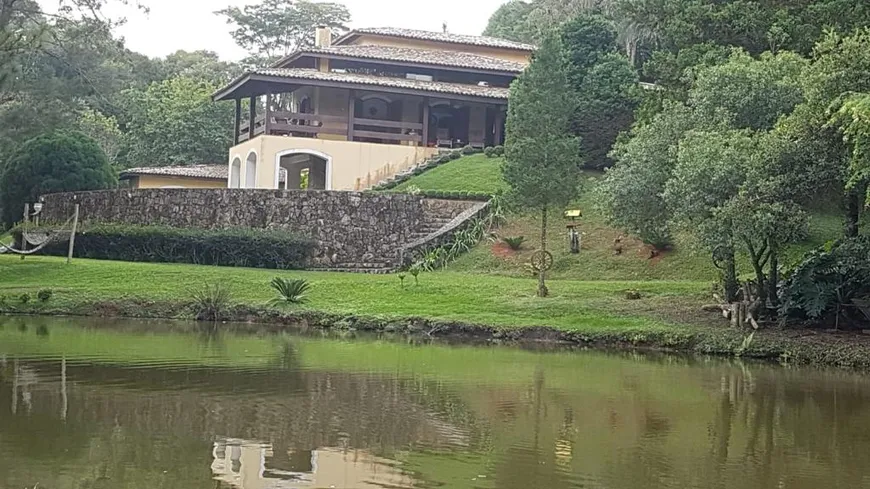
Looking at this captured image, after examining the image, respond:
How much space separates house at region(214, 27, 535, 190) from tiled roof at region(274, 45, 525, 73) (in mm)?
53

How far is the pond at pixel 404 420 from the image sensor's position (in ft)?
28.1

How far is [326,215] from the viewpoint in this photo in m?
33.6

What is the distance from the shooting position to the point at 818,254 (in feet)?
72.9

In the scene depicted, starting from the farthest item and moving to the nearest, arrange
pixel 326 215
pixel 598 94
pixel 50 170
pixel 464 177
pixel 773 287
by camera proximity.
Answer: pixel 50 170 → pixel 598 94 → pixel 464 177 → pixel 326 215 → pixel 773 287

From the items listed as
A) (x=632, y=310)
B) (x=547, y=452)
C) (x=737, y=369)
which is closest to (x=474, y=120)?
(x=632, y=310)

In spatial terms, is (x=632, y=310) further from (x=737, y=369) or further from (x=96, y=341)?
(x=96, y=341)

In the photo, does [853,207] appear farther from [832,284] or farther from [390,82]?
[390,82]

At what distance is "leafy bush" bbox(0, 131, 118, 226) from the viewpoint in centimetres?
4016

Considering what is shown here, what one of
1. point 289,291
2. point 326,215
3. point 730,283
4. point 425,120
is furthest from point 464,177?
point 730,283

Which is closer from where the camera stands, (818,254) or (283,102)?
(818,254)

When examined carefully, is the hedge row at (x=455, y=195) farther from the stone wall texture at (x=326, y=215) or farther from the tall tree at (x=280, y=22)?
the tall tree at (x=280, y=22)

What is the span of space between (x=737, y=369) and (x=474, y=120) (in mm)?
29465

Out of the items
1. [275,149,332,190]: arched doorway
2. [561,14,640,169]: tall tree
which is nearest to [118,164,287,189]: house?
[275,149,332,190]: arched doorway

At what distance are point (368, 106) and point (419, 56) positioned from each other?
321cm
